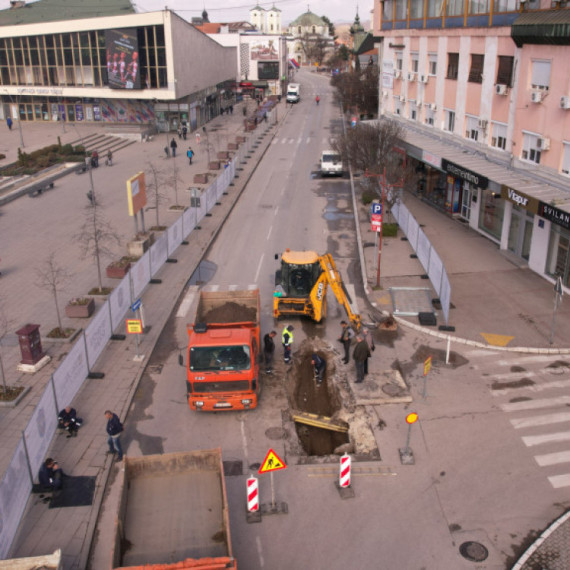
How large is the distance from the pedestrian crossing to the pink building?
5850 mm

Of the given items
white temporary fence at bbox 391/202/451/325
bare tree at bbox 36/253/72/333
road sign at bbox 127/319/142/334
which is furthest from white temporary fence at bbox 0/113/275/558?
white temporary fence at bbox 391/202/451/325

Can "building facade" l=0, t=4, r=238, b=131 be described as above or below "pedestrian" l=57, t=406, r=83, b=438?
above

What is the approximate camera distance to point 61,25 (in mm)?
61781

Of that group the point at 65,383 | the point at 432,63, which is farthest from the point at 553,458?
the point at 432,63

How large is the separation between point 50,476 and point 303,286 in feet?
35.2

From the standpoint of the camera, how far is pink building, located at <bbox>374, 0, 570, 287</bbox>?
952 inches

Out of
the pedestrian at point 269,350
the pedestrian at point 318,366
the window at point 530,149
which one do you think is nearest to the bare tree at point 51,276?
the pedestrian at point 269,350

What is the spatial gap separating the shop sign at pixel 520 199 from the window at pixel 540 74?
14.8ft

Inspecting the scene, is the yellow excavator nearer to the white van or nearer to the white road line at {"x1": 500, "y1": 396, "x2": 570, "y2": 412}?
the white road line at {"x1": 500, "y1": 396, "x2": 570, "y2": 412}

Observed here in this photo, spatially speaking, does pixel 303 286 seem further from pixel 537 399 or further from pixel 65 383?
pixel 65 383

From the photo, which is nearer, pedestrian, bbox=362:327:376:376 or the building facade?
pedestrian, bbox=362:327:376:376

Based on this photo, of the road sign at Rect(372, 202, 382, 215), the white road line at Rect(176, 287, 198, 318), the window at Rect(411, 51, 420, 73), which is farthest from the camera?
the window at Rect(411, 51, 420, 73)

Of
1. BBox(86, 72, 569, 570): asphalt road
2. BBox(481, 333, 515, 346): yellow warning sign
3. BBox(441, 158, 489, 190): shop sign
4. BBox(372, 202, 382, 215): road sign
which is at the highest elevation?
BBox(441, 158, 489, 190): shop sign

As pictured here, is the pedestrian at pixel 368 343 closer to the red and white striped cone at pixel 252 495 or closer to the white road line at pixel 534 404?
the white road line at pixel 534 404
